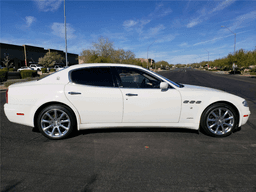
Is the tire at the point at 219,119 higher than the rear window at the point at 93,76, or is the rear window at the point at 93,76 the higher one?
the rear window at the point at 93,76

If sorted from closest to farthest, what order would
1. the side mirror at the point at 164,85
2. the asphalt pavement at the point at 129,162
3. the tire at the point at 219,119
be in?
the asphalt pavement at the point at 129,162 < the side mirror at the point at 164,85 < the tire at the point at 219,119

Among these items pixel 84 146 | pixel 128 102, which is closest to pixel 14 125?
pixel 84 146

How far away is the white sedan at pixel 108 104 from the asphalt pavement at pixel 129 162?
339 millimetres

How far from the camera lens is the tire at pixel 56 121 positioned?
12.4 feet

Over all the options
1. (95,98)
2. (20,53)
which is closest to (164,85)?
(95,98)

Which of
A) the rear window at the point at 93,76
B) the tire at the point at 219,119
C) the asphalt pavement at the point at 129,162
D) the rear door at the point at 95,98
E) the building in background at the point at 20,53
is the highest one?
the building in background at the point at 20,53

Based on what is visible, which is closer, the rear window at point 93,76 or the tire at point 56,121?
the tire at point 56,121

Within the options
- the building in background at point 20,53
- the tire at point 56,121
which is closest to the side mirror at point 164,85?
the tire at point 56,121

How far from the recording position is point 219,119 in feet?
13.1

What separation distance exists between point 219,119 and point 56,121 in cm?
352

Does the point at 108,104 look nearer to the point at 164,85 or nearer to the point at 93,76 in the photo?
the point at 93,76

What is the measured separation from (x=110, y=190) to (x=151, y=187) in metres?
0.52

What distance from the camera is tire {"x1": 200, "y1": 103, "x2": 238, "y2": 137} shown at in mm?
3943

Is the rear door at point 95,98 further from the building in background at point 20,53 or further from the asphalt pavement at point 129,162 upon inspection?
the building in background at point 20,53
